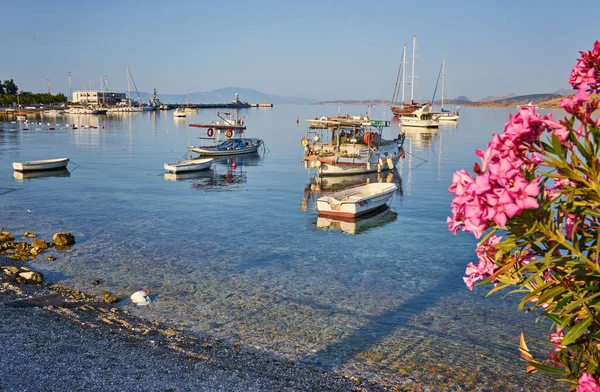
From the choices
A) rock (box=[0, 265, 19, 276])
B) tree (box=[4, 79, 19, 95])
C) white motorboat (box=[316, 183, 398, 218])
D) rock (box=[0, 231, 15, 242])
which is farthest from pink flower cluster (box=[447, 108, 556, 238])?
tree (box=[4, 79, 19, 95])

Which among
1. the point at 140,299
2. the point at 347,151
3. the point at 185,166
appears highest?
the point at 347,151

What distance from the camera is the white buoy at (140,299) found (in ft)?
48.7

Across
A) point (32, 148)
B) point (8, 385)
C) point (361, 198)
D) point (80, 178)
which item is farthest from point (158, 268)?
point (32, 148)

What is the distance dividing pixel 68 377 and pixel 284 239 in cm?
1455

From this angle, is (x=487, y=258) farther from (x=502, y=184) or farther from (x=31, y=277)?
(x=31, y=277)

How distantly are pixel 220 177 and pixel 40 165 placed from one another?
1493 centimetres

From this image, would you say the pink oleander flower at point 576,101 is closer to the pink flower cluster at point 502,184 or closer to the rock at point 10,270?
the pink flower cluster at point 502,184

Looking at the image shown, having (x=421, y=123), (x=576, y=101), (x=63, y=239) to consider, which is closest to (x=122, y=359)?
(x=576, y=101)

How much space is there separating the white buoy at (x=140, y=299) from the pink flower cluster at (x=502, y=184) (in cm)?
1302

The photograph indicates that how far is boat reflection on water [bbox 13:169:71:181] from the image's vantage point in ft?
132

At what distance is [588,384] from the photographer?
3.95 m

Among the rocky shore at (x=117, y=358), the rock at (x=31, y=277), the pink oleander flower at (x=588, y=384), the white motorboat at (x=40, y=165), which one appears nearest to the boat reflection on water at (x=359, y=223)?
the rock at (x=31, y=277)

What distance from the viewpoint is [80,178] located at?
41250 millimetres

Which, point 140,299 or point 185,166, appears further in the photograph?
point 185,166
